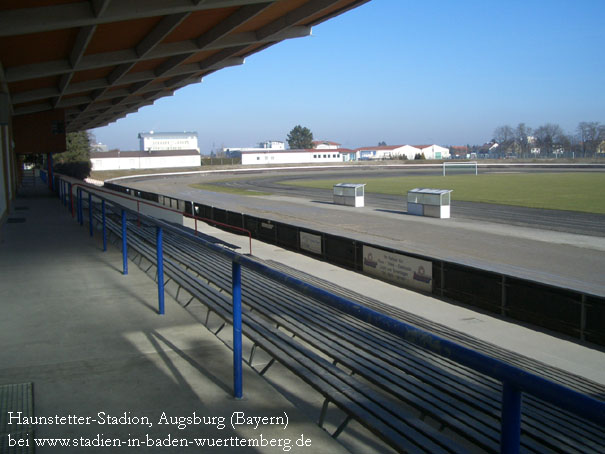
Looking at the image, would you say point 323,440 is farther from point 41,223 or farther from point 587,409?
point 41,223

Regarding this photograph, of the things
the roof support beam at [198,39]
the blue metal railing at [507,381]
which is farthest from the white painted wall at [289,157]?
the blue metal railing at [507,381]

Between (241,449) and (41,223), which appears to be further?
(41,223)

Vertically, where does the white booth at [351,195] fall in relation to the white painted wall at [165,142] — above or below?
below

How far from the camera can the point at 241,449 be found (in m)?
3.40

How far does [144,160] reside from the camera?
109m

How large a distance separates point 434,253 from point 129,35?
10.9 m

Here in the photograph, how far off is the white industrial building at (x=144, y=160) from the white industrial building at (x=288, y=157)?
18025mm

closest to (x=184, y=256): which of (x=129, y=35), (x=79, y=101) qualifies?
(x=129, y=35)

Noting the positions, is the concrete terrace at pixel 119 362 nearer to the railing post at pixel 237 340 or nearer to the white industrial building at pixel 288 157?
the railing post at pixel 237 340

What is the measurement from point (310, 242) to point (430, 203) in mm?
11674

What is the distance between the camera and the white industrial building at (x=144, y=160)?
107 metres

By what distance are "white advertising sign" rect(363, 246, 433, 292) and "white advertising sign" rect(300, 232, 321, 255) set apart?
2.52 metres

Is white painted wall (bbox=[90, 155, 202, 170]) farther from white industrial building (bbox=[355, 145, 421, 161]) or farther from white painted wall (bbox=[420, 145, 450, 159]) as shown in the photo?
white painted wall (bbox=[420, 145, 450, 159])

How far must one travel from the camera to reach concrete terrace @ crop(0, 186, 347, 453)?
146 inches
